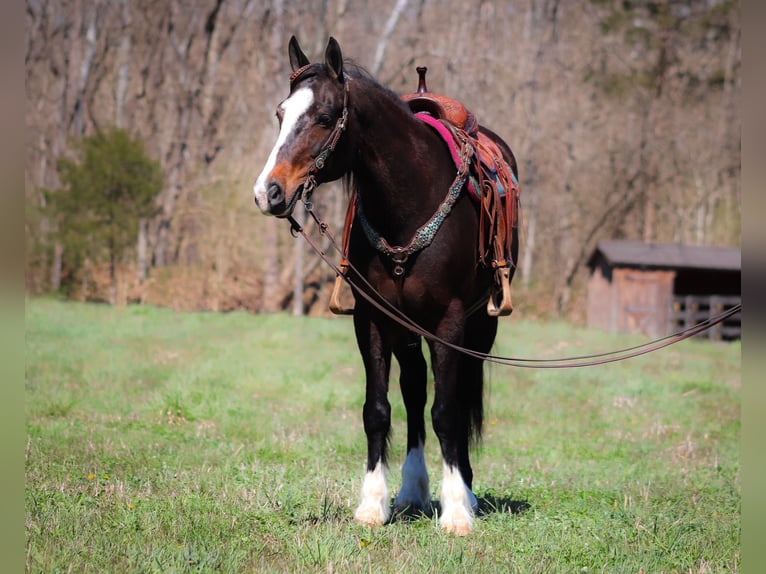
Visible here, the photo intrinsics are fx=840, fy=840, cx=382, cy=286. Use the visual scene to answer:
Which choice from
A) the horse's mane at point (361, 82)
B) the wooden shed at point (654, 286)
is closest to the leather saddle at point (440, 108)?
the horse's mane at point (361, 82)

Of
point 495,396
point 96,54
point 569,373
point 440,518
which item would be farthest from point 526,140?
point 440,518

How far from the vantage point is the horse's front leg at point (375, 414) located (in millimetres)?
5137

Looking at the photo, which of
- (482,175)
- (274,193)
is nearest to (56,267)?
(482,175)

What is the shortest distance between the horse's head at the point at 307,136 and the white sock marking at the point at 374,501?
1.80 meters

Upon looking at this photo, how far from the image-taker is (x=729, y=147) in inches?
1512

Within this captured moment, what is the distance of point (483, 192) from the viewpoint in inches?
217

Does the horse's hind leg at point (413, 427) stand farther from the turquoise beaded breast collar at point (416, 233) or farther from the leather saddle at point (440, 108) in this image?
the leather saddle at point (440, 108)

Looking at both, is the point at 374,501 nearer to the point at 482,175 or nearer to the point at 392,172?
the point at 392,172

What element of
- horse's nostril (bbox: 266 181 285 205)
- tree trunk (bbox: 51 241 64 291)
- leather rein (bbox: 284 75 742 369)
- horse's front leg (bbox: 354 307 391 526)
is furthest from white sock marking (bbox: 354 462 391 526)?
tree trunk (bbox: 51 241 64 291)

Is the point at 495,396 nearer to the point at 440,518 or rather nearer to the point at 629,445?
the point at 629,445

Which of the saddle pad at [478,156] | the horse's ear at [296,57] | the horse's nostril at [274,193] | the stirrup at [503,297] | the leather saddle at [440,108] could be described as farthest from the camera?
the leather saddle at [440,108]

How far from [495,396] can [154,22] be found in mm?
28619

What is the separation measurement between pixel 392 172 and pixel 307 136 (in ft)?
2.18
